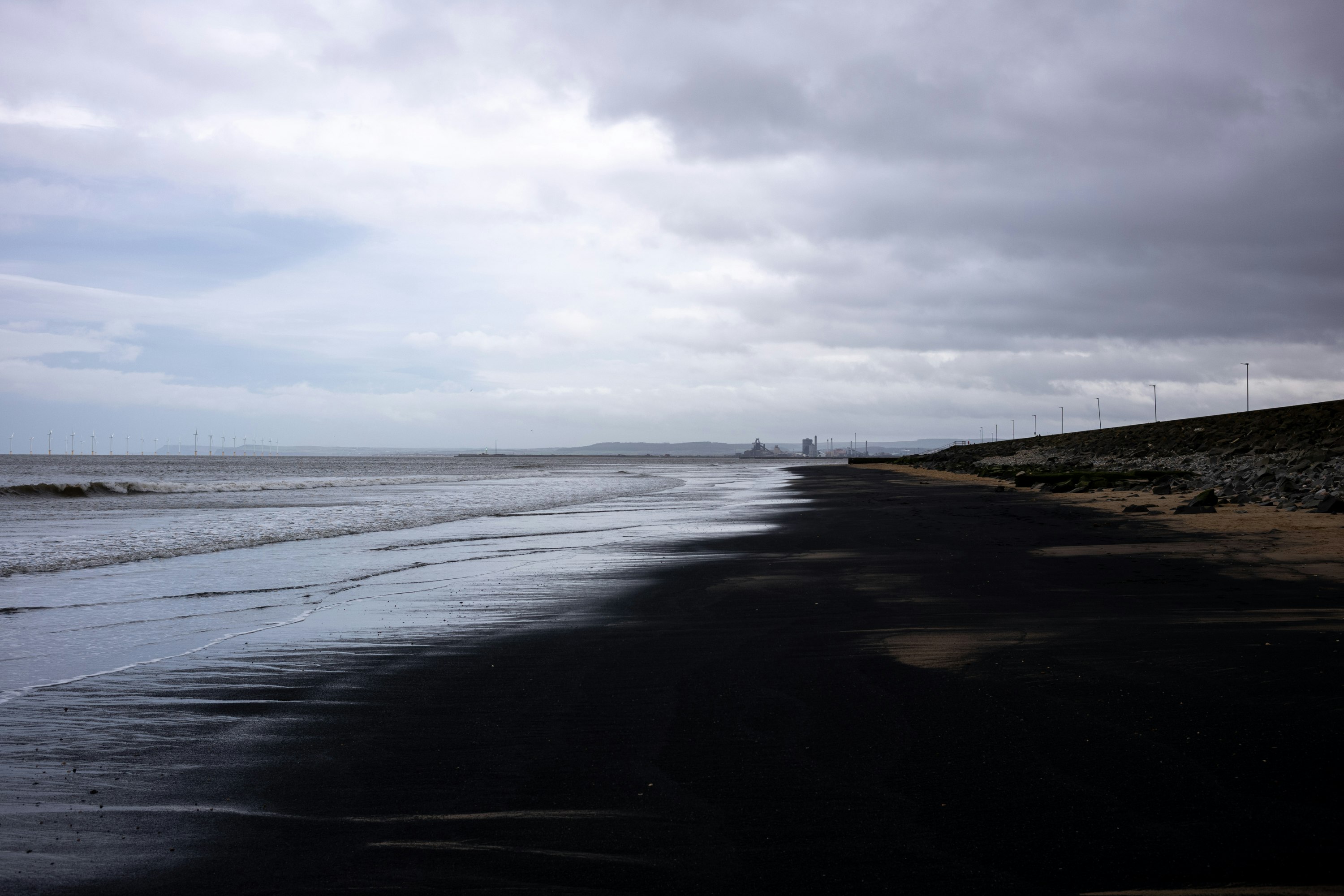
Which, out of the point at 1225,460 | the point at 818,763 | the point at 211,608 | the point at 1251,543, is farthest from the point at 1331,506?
the point at 211,608

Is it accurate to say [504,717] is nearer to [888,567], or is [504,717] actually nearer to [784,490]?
[888,567]

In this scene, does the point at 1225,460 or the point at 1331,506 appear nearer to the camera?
the point at 1331,506

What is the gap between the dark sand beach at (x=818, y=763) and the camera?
3.04 metres

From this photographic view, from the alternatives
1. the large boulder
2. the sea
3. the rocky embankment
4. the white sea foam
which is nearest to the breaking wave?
the white sea foam

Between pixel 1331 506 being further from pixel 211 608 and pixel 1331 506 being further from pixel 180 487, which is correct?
pixel 180 487

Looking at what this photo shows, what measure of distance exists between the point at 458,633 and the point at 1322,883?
20.1 ft

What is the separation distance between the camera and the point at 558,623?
7.77m

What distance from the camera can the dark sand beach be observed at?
304 cm

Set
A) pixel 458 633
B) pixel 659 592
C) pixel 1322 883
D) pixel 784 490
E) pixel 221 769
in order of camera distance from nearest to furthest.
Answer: pixel 1322 883 < pixel 221 769 < pixel 458 633 < pixel 659 592 < pixel 784 490

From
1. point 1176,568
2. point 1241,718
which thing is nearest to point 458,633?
point 1241,718

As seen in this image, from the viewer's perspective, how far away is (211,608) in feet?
28.6

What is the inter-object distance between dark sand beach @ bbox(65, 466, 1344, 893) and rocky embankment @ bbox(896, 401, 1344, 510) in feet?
40.6

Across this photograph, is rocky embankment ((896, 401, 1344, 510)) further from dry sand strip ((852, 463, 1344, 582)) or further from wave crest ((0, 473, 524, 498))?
wave crest ((0, 473, 524, 498))

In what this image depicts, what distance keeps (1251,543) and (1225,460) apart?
2116 centimetres
